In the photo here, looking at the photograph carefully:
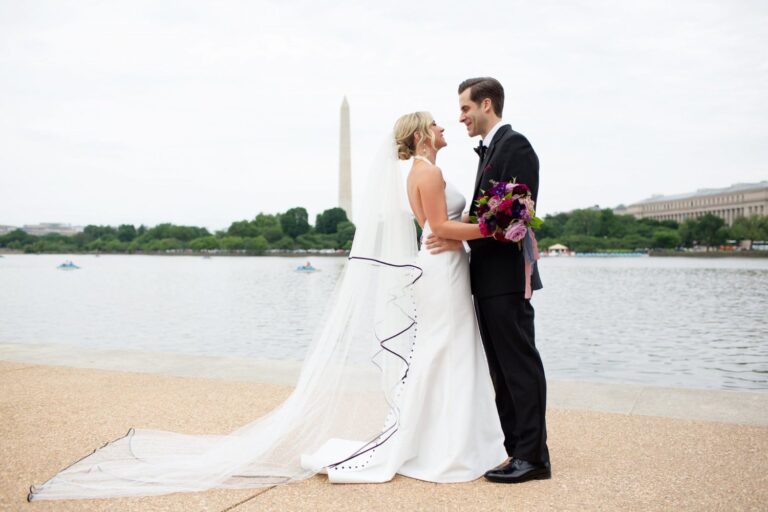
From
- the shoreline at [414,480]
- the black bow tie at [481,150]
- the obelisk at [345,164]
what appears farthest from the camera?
the obelisk at [345,164]

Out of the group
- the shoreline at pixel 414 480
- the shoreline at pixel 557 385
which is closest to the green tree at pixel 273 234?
the shoreline at pixel 557 385

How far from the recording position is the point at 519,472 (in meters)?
4.50

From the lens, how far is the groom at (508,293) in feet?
15.0

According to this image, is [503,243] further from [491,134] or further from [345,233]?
[345,233]

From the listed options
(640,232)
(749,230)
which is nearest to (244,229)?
(640,232)

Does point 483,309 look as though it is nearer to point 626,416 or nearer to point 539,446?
point 539,446

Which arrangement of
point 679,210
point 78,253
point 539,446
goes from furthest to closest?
point 78,253
point 679,210
point 539,446

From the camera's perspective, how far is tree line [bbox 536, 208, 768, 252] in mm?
118500

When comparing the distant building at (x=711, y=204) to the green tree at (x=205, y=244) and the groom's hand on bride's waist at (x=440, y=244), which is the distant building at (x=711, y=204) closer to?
the green tree at (x=205, y=244)

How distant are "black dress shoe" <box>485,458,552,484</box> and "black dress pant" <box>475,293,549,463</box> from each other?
40mm

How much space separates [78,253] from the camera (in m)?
185

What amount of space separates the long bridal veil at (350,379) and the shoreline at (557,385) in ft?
0.65

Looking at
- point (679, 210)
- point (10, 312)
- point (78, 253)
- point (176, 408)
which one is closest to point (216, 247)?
point (78, 253)

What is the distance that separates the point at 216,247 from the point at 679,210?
A: 105702 millimetres
